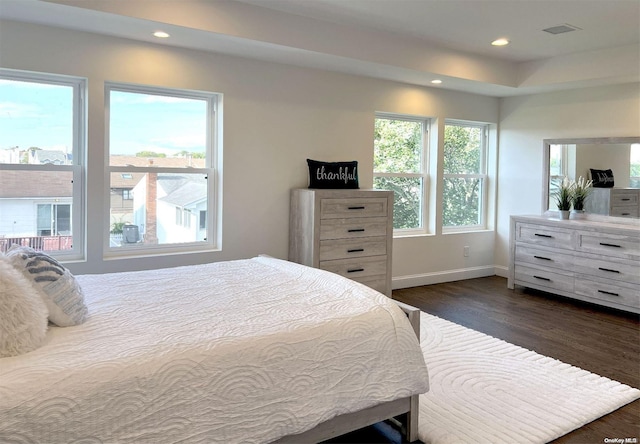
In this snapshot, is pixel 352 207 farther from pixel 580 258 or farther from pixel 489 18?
pixel 580 258

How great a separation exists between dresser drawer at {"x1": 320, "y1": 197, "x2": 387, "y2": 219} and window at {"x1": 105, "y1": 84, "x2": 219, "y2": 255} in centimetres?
95

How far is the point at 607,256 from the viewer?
4391mm

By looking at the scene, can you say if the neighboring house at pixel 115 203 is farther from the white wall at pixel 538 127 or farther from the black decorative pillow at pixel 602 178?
the black decorative pillow at pixel 602 178

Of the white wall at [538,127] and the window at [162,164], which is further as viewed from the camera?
the white wall at [538,127]

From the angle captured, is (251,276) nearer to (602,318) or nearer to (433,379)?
(433,379)

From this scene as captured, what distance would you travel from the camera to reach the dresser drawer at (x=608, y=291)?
13.7 feet

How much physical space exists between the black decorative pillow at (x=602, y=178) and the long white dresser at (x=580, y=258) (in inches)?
13.1

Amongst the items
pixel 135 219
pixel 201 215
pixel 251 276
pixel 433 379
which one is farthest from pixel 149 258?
pixel 433 379

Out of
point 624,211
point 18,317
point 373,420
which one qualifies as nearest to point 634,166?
point 624,211

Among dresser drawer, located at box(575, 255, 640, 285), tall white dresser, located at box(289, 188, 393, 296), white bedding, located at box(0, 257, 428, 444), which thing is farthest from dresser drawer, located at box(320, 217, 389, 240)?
dresser drawer, located at box(575, 255, 640, 285)

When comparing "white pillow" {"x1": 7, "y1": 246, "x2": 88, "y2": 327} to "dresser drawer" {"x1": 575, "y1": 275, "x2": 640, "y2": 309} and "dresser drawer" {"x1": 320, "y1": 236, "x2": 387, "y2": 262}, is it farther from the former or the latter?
"dresser drawer" {"x1": 575, "y1": 275, "x2": 640, "y2": 309}

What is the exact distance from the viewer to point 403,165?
537 centimetres

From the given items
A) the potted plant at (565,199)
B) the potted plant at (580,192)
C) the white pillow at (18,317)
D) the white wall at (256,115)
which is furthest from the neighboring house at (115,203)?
the potted plant at (580,192)

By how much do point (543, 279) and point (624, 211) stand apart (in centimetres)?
103
